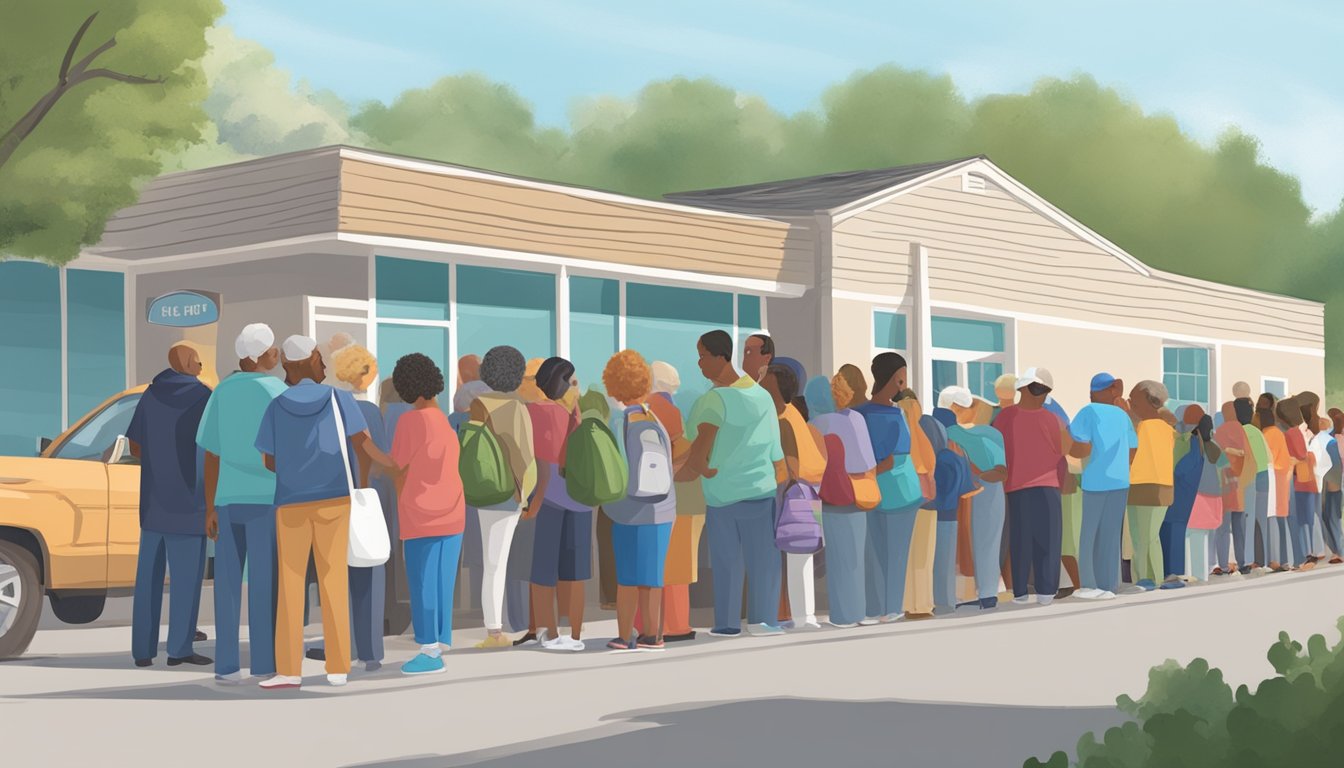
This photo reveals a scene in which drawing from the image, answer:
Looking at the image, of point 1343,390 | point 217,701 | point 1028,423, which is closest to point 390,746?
point 217,701

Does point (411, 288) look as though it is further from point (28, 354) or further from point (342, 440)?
point (342, 440)

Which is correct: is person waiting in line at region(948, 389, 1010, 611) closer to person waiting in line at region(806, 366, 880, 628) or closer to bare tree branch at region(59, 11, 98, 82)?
person waiting in line at region(806, 366, 880, 628)

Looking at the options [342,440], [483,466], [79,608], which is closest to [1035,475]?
[483,466]

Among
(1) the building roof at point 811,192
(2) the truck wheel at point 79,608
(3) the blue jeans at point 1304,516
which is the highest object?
(1) the building roof at point 811,192

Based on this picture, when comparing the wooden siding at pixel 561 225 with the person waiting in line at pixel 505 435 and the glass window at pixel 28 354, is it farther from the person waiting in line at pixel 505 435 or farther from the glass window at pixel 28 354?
the person waiting in line at pixel 505 435

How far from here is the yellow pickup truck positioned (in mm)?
13477

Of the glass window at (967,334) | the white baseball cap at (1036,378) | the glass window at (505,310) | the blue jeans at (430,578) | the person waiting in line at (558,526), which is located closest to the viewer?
the blue jeans at (430,578)

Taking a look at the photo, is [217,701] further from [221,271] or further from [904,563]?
[221,271]

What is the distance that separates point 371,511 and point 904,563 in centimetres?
553

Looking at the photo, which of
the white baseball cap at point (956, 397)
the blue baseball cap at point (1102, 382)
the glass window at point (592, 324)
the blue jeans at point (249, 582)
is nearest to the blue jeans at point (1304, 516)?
the blue baseball cap at point (1102, 382)

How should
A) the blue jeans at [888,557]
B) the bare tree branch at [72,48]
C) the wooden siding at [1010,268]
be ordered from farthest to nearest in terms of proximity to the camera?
the wooden siding at [1010,268]
the bare tree branch at [72,48]
the blue jeans at [888,557]

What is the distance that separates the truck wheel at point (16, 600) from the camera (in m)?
13.4

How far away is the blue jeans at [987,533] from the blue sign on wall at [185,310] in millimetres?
8539

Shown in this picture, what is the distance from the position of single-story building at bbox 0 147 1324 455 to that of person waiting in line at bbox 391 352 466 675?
6698 mm
